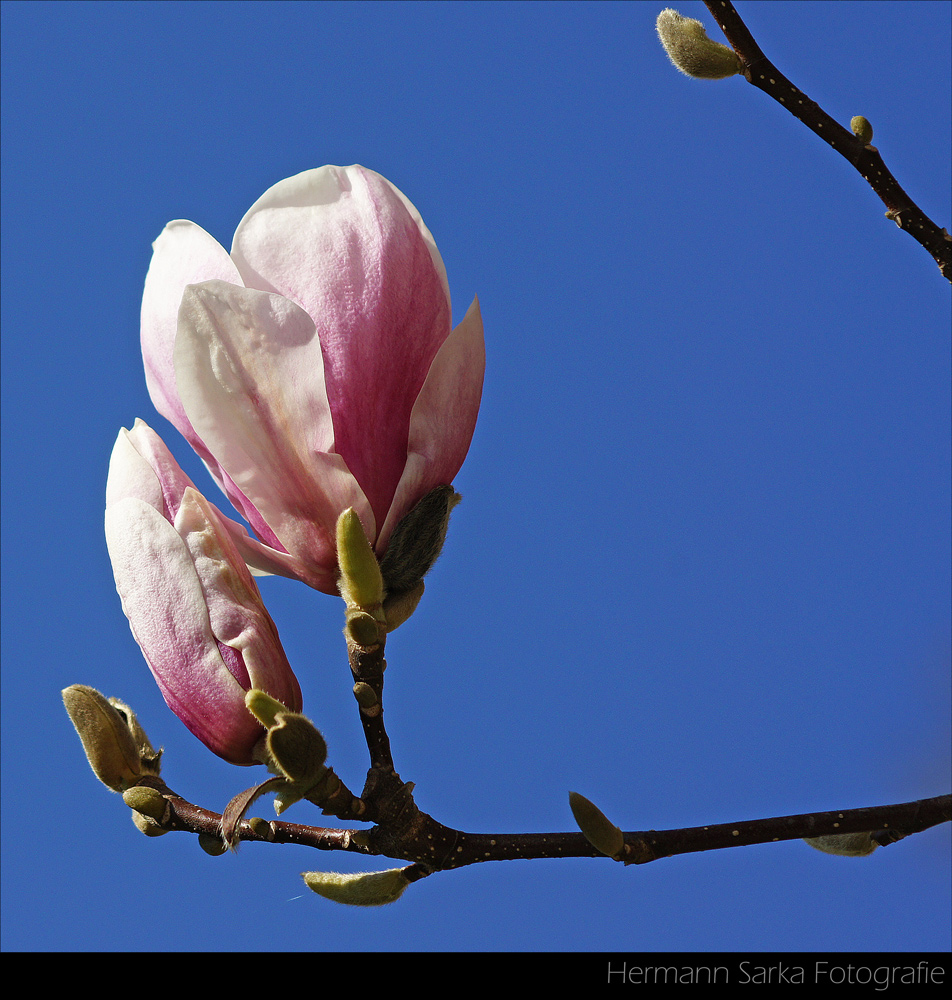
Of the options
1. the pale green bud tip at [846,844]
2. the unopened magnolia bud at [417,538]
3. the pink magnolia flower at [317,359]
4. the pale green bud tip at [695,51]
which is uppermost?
the pale green bud tip at [695,51]

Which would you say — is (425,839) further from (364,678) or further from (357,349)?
(357,349)

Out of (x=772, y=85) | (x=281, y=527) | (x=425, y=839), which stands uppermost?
(x=772, y=85)

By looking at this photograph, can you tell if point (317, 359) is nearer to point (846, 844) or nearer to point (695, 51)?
point (695, 51)

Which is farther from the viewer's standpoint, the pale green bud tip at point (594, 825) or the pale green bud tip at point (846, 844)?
the pale green bud tip at point (846, 844)

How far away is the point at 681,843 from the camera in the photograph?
54 cm

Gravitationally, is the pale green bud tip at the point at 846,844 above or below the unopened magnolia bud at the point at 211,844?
above

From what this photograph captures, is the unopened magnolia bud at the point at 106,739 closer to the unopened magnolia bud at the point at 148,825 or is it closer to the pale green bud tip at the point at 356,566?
the unopened magnolia bud at the point at 148,825

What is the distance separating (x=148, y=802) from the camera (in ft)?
1.77

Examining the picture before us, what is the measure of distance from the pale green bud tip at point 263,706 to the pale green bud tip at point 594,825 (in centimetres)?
16

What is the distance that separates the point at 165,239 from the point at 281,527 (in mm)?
178

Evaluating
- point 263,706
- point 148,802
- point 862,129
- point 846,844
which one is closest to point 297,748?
point 263,706

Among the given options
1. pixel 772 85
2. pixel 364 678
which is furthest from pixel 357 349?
pixel 772 85

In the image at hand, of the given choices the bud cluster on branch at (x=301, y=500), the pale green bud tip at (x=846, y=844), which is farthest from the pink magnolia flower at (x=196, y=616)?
the pale green bud tip at (x=846, y=844)

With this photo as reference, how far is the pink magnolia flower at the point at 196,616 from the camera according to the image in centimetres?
50
